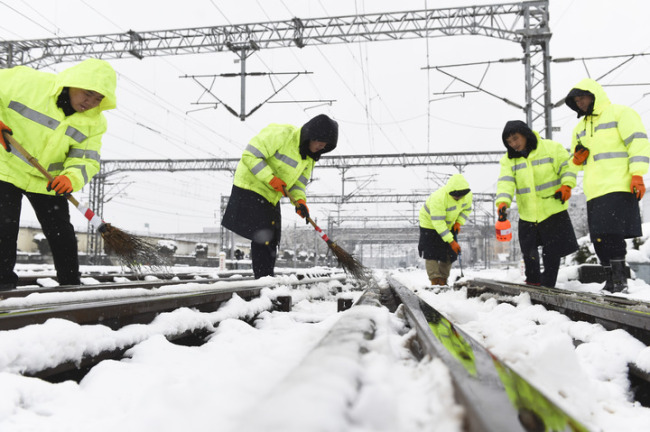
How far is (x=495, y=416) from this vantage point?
0.63 m

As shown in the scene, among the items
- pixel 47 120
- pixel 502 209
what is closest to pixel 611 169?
pixel 502 209

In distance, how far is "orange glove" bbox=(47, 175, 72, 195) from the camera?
3.14 metres

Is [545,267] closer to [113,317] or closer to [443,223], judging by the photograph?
[443,223]

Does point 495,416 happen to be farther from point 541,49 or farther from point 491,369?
point 541,49

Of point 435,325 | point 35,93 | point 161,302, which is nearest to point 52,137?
point 35,93

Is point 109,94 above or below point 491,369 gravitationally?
above

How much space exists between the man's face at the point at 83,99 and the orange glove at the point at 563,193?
182 inches

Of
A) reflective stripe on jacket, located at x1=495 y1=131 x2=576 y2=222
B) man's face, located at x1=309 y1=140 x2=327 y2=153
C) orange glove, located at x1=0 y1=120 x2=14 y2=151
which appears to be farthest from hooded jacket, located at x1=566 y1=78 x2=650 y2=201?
orange glove, located at x1=0 y1=120 x2=14 y2=151

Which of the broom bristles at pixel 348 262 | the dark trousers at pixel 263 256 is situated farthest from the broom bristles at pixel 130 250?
the broom bristles at pixel 348 262

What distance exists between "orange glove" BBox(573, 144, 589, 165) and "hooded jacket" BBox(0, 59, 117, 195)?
4517mm

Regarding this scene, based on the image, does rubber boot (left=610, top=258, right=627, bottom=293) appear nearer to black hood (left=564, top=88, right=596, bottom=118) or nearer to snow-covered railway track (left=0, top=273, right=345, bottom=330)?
black hood (left=564, top=88, right=596, bottom=118)

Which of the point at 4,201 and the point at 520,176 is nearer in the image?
the point at 4,201

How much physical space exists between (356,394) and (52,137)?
3429mm

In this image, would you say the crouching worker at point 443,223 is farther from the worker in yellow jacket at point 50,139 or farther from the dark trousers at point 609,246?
the worker in yellow jacket at point 50,139
